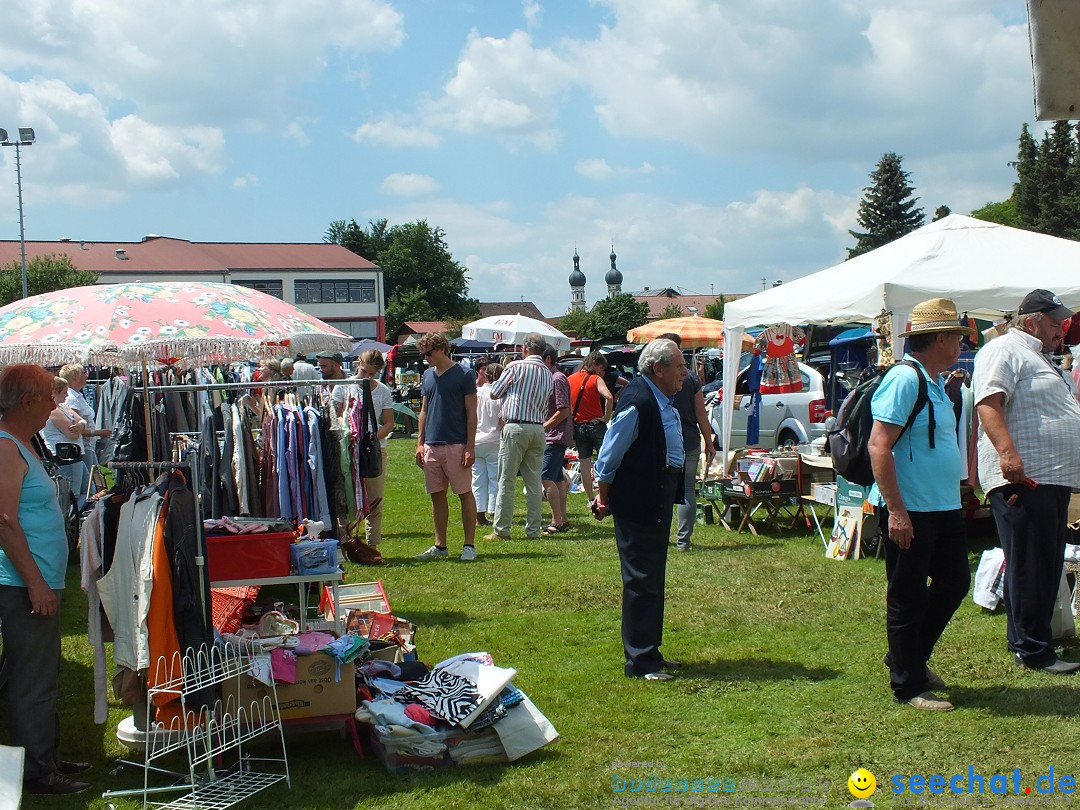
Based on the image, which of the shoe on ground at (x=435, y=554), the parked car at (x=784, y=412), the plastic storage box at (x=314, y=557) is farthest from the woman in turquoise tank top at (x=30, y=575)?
the parked car at (x=784, y=412)

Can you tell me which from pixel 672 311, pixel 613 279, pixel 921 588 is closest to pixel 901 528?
pixel 921 588

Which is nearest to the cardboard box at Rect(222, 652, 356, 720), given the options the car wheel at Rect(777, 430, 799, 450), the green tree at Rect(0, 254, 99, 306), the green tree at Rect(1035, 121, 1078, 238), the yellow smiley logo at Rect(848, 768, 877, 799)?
the yellow smiley logo at Rect(848, 768, 877, 799)

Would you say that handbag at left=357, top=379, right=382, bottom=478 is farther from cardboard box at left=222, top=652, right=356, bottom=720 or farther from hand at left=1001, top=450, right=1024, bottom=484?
hand at left=1001, top=450, right=1024, bottom=484

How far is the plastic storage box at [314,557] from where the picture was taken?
4949mm

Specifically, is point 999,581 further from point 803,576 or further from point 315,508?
point 315,508

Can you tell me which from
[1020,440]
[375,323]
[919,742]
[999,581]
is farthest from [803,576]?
[375,323]

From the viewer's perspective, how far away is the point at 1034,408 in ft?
16.5

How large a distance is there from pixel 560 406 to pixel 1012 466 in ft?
19.2

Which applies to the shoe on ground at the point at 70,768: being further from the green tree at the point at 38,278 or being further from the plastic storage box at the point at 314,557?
the green tree at the point at 38,278

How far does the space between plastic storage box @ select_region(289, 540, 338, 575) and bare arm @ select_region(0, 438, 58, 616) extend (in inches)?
47.8

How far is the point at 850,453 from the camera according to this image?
4652 millimetres

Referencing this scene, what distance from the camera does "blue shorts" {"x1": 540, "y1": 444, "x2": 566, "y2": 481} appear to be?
10227mm

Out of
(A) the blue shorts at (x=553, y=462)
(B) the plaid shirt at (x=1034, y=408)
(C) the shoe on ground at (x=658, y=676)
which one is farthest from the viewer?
(A) the blue shorts at (x=553, y=462)

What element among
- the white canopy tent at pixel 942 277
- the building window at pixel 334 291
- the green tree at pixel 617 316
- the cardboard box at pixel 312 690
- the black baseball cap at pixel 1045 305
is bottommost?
the cardboard box at pixel 312 690
